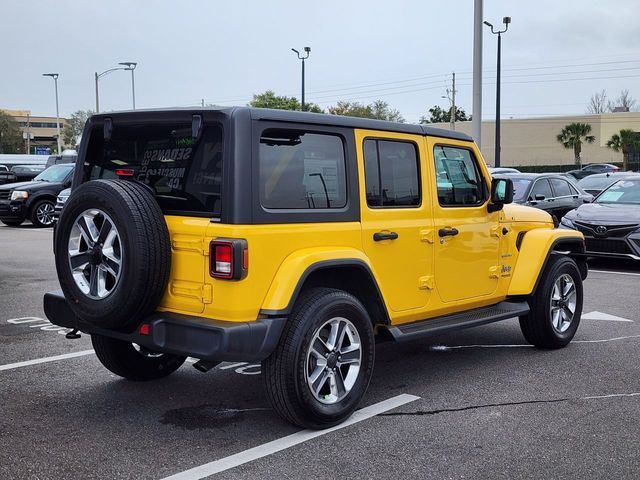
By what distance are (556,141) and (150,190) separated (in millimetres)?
61891

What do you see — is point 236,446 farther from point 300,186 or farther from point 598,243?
point 598,243

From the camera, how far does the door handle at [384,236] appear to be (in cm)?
Result: 484

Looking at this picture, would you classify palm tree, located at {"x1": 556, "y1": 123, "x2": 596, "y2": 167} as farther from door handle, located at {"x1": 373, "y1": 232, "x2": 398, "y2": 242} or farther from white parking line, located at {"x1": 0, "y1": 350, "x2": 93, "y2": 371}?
door handle, located at {"x1": 373, "y1": 232, "x2": 398, "y2": 242}

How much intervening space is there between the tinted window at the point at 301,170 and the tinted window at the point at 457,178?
43.1 inches

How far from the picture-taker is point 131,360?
542cm

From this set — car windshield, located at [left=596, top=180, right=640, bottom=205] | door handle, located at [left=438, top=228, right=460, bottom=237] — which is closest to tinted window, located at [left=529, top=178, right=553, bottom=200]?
car windshield, located at [left=596, top=180, right=640, bottom=205]

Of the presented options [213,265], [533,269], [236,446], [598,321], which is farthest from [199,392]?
[598,321]

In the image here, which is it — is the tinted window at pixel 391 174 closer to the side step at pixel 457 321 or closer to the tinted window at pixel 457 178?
the tinted window at pixel 457 178

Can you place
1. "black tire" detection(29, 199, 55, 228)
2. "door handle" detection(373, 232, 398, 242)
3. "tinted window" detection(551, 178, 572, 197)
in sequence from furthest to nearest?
"black tire" detection(29, 199, 55, 228)
"tinted window" detection(551, 178, 572, 197)
"door handle" detection(373, 232, 398, 242)

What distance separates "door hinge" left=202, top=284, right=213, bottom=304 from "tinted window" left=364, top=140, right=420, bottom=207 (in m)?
1.28

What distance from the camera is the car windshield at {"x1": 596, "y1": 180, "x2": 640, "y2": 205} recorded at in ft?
40.2

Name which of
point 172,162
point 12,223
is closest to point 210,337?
point 172,162

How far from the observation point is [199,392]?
527 cm

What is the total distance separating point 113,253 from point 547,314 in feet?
12.2
